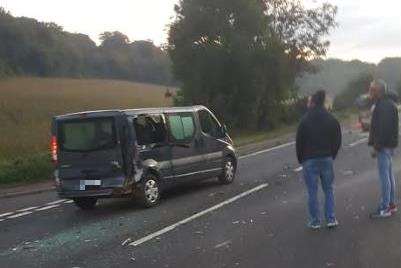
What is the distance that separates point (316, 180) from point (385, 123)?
1.25 meters

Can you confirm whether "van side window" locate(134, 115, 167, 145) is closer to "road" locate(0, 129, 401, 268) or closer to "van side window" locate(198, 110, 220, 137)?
"road" locate(0, 129, 401, 268)

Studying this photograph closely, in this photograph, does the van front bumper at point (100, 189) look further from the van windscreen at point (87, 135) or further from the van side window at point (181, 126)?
the van side window at point (181, 126)

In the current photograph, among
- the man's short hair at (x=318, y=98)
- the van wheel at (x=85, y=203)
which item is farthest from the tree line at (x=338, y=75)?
the man's short hair at (x=318, y=98)

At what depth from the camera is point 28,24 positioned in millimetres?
89188

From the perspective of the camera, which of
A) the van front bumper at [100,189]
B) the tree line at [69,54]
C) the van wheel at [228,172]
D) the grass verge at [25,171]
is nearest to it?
the van front bumper at [100,189]

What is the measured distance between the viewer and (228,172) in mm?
15773

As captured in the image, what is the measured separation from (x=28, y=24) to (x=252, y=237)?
8419 cm

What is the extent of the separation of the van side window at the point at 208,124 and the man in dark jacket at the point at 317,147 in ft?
17.7

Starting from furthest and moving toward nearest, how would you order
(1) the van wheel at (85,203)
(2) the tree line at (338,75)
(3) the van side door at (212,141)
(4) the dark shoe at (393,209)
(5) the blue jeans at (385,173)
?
(2) the tree line at (338,75)
(3) the van side door at (212,141)
(1) the van wheel at (85,203)
(4) the dark shoe at (393,209)
(5) the blue jeans at (385,173)

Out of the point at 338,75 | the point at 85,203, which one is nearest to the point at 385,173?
the point at 85,203

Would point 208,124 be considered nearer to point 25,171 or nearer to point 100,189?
point 100,189

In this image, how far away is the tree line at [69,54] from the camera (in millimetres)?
84456

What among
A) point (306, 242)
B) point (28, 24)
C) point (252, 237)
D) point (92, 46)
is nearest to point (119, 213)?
point (252, 237)

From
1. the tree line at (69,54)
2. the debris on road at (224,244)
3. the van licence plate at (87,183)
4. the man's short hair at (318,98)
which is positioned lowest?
the debris on road at (224,244)
